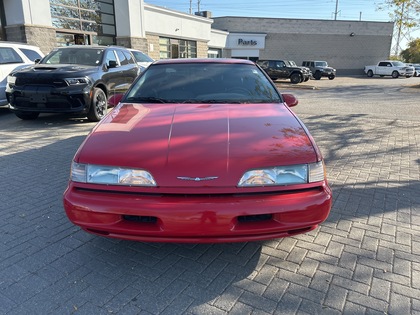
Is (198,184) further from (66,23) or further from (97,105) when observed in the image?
(66,23)

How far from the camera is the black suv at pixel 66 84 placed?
6758mm

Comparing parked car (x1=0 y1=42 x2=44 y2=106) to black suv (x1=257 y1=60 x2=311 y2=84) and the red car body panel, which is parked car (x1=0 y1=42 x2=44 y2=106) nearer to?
the red car body panel

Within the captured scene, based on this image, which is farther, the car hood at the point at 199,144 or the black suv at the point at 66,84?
the black suv at the point at 66,84

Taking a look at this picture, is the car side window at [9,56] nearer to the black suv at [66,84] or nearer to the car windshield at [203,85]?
the black suv at [66,84]

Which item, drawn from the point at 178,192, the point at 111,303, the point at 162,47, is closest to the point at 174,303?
the point at 111,303

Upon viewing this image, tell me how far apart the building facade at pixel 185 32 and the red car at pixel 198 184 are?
1347cm

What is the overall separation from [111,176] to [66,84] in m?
5.29

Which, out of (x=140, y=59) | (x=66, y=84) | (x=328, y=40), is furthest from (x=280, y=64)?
(x=66, y=84)

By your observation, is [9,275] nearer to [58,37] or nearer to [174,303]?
[174,303]

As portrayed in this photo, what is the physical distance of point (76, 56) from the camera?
8.02 meters

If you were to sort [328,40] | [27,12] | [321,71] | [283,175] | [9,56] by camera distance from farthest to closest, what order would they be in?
[328,40], [321,71], [27,12], [9,56], [283,175]

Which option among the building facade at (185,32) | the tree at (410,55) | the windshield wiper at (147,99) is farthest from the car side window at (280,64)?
the tree at (410,55)

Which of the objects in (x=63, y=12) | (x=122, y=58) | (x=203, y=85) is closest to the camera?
(x=203, y=85)

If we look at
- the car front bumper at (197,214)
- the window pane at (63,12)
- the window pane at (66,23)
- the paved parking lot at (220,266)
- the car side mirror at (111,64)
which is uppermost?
the window pane at (63,12)
